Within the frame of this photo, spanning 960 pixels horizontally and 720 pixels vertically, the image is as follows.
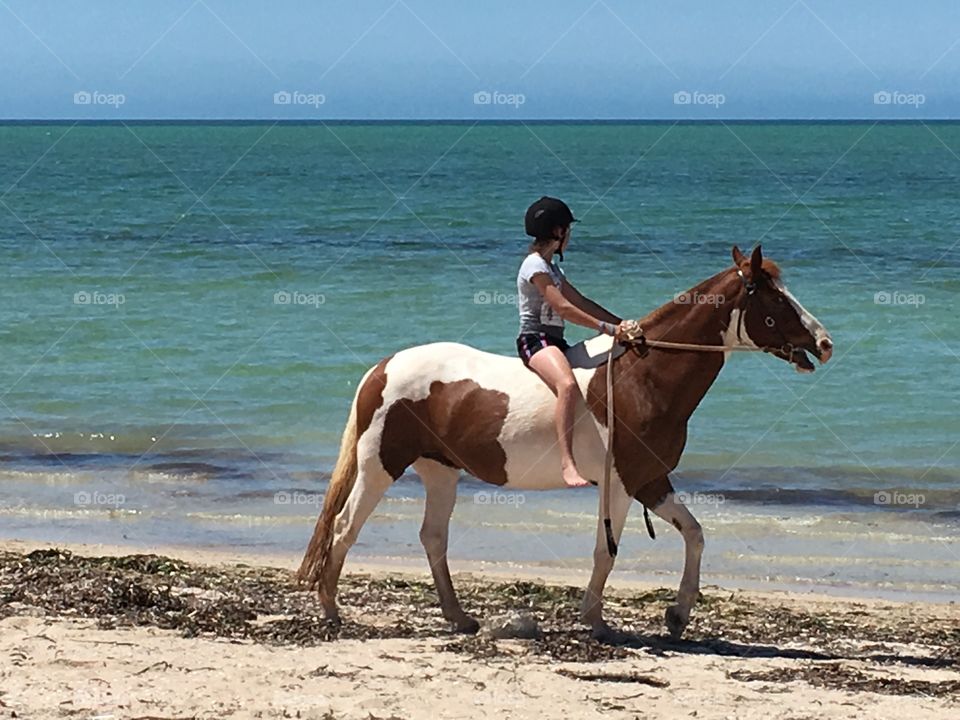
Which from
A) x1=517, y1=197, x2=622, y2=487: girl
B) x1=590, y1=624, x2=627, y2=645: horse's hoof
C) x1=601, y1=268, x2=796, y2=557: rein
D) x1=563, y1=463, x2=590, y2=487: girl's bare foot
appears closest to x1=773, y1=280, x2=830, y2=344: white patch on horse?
x1=601, y1=268, x2=796, y2=557: rein

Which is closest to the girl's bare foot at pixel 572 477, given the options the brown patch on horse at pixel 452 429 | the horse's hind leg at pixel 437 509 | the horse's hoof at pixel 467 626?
the brown patch on horse at pixel 452 429

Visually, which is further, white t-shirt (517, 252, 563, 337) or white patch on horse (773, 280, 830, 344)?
white t-shirt (517, 252, 563, 337)

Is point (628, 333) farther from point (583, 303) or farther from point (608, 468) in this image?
point (608, 468)

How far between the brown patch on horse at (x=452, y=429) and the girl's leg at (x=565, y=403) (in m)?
0.29

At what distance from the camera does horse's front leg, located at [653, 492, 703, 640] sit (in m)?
7.83

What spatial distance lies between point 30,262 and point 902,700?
25564mm

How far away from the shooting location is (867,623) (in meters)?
8.41

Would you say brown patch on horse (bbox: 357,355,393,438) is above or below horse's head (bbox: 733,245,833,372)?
below

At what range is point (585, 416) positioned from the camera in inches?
305

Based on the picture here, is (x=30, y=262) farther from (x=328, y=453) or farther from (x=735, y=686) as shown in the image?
(x=735, y=686)

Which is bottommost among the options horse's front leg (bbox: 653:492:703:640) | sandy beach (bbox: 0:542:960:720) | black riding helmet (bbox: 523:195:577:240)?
sandy beach (bbox: 0:542:960:720)

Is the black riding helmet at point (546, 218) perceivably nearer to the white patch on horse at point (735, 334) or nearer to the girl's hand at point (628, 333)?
the girl's hand at point (628, 333)

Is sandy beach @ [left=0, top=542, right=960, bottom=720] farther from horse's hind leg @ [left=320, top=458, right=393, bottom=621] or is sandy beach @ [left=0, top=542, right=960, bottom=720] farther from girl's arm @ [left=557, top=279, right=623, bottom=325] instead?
girl's arm @ [left=557, top=279, right=623, bottom=325]

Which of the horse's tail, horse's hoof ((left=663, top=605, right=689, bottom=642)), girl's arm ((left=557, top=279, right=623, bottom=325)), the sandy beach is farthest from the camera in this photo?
the horse's tail
